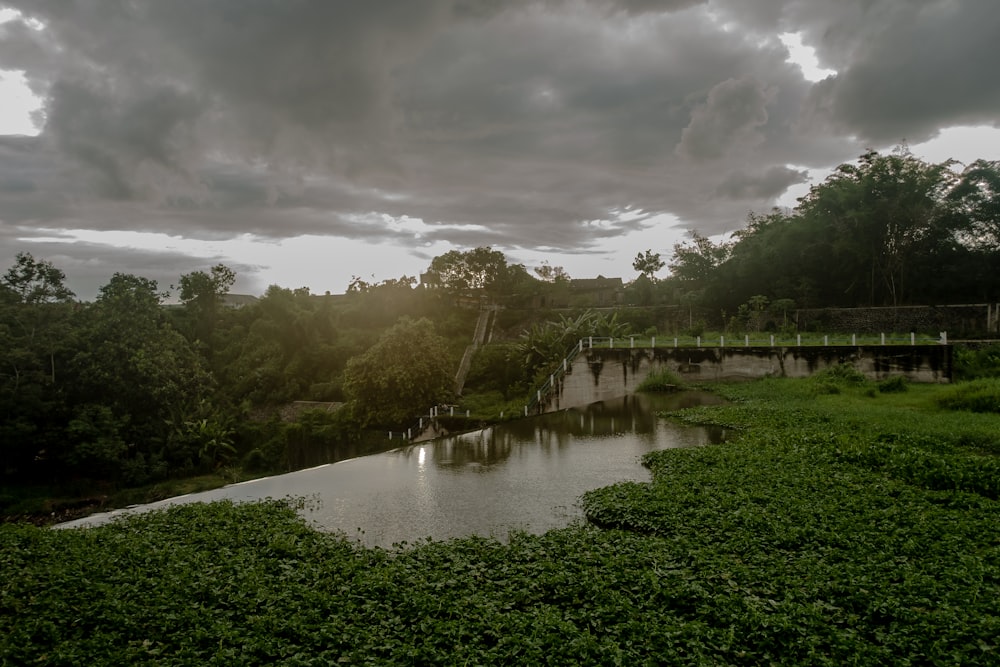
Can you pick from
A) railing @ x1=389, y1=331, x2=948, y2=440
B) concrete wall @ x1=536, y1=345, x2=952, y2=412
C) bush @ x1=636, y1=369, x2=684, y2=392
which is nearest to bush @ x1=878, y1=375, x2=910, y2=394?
concrete wall @ x1=536, y1=345, x2=952, y2=412

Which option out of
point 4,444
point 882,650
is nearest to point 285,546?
point 882,650

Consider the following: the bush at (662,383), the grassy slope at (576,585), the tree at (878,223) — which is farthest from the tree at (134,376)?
the tree at (878,223)

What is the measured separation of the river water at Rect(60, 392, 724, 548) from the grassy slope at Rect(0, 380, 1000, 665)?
965 mm

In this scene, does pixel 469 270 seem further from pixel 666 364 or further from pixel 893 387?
pixel 893 387

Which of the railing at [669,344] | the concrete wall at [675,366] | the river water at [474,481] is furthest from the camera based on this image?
the railing at [669,344]

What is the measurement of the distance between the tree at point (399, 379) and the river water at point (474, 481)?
317 inches

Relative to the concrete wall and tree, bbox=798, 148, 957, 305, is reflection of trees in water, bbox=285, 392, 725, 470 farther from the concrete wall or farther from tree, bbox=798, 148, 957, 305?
tree, bbox=798, 148, 957, 305

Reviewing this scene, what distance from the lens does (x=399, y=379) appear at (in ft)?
85.4

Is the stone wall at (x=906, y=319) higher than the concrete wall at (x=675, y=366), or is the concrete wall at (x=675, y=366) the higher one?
the stone wall at (x=906, y=319)

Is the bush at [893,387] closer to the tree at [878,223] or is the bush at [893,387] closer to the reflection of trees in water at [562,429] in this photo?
the reflection of trees in water at [562,429]

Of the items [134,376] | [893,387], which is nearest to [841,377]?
[893,387]

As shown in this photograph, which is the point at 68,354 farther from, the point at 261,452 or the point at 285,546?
the point at 285,546

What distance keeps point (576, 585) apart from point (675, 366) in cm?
2131

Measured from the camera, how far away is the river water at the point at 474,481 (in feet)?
31.7
